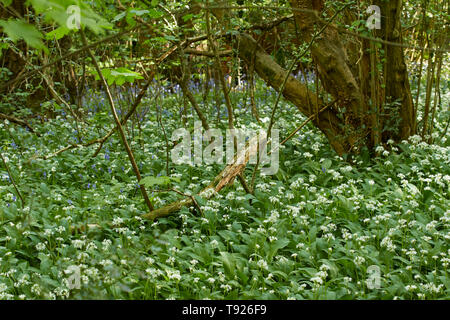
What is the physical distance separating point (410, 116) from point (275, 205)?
2069 millimetres

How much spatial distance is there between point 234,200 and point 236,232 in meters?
0.50

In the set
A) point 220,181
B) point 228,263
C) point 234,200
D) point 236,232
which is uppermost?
point 220,181

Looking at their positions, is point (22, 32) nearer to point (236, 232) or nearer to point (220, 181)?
point (236, 232)

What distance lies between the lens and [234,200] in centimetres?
442

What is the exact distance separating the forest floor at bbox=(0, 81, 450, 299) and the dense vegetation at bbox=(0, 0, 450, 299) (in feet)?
0.05

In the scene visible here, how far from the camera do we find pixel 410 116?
5.45 meters

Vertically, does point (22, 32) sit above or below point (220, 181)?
below

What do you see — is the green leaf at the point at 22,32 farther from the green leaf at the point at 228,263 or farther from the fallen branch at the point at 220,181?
the fallen branch at the point at 220,181

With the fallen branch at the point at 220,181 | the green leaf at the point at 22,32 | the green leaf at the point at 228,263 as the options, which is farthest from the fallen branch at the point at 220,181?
the green leaf at the point at 22,32

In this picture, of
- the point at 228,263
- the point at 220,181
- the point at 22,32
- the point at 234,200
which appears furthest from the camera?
the point at 220,181

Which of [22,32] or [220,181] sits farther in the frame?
[220,181]

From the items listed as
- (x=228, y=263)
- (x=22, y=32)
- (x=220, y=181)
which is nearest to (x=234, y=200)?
(x=220, y=181)

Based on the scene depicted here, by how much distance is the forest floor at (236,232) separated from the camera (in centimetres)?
308
